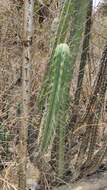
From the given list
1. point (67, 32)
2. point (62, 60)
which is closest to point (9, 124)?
point (67, 32)

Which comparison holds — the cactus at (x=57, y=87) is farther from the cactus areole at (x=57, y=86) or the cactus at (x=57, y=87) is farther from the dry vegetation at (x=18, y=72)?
the dry vegetation at (x=18, y=72)

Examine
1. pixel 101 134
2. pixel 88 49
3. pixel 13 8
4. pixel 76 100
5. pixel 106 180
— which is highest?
pixel 13 8

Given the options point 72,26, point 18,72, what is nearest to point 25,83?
point 72,26

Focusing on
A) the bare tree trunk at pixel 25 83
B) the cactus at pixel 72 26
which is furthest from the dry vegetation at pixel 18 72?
the cactus at pixel 72 26

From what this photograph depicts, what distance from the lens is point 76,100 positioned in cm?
418

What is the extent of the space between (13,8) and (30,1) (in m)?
1.23

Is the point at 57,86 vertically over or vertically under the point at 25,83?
over

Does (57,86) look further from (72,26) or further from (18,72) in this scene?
(18,72)

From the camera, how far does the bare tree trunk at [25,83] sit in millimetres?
3449

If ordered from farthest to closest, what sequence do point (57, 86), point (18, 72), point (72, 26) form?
point (18, 72), point (72, 26), point (57, 86)

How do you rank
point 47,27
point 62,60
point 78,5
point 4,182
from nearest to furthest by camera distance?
point 62,60 → point 78,5 → point 4,182 → point 47,27

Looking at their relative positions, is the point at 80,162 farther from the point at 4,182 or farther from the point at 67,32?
the point at 67,32

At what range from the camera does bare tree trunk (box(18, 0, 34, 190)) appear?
136 inches

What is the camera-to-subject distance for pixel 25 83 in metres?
3.57
